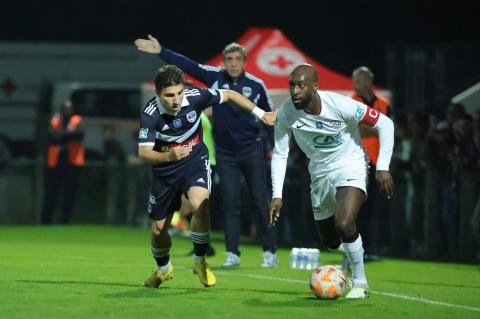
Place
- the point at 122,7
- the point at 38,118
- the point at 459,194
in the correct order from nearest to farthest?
the point at 459,194
the point at 38,118
the point at 122,7

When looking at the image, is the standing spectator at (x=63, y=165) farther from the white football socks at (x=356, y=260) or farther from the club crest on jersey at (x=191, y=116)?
the white football socks at (x=356, y=260)

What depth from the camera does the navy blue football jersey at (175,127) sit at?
11539 mm

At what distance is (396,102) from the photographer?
23.9m

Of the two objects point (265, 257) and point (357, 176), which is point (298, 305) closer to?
point (357, 176)

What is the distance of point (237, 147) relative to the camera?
14.8 m

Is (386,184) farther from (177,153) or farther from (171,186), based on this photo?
(171,186)

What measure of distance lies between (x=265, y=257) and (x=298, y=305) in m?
4.20

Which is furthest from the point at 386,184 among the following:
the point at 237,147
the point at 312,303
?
the point at 237,147

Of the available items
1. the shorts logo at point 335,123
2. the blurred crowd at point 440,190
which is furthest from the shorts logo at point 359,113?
the blurred crowd at point 440,190

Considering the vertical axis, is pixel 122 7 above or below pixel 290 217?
above

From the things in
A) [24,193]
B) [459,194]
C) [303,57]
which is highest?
[303,57]

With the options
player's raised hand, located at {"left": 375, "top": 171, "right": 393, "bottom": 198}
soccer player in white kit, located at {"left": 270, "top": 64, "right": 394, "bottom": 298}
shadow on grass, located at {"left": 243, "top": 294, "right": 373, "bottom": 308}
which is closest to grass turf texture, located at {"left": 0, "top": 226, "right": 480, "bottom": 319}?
shadow on grass, located at {"left": 243, "top": 294, "right": 373, "bottom": 308}

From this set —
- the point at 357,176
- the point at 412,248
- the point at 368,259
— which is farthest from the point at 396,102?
the point at 357,176

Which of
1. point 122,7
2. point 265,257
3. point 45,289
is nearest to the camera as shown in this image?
point 45,289
